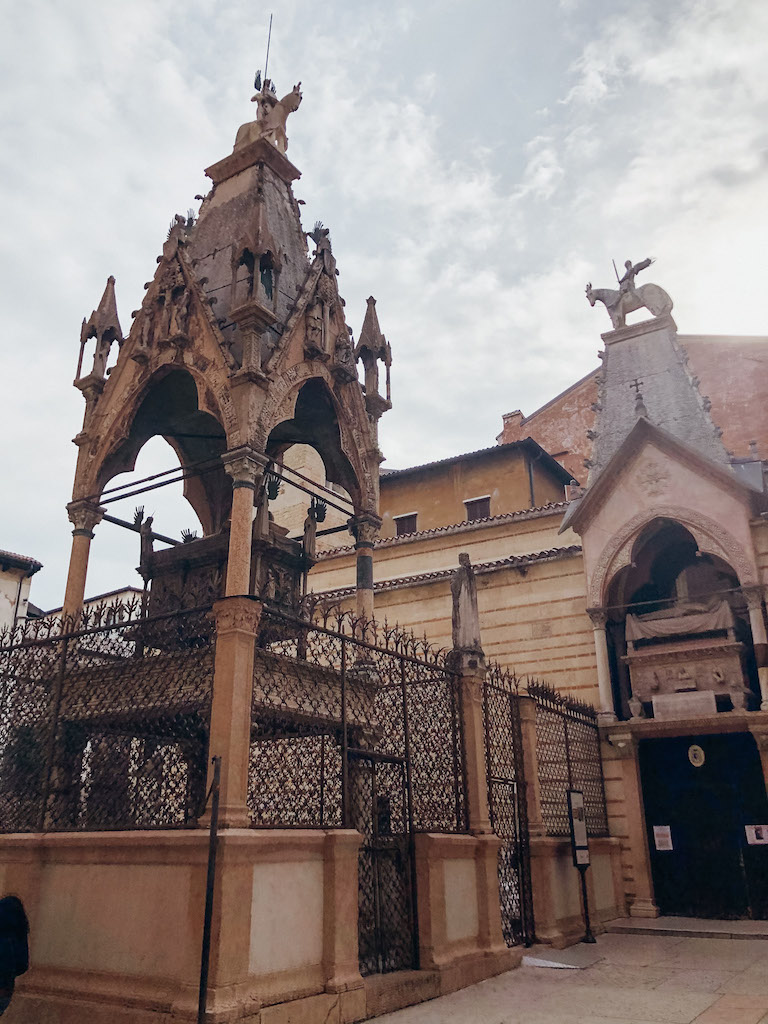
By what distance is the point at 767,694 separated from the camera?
47.0 ft

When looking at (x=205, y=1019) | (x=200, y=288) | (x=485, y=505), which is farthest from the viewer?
(x=485, y=505)

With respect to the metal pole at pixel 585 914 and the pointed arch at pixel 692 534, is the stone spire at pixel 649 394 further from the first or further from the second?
the metal pole at pixel 585 914

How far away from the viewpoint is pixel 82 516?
9586 millimetres

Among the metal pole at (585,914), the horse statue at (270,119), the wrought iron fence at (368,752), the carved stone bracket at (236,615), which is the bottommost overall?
the metal pole at (585,914)

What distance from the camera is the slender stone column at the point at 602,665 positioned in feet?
52.9

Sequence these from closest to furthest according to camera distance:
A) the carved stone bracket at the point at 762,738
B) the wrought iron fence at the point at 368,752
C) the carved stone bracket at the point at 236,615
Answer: the carved stone bracket at the point at 236,615
the wrought iron fence at the point at 368,752
the carved stone bracket at the point at 762,738

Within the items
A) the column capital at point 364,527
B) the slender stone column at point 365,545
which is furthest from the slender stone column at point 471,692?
the column capital at point 364,527

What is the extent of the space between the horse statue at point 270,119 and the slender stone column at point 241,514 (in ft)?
16.7

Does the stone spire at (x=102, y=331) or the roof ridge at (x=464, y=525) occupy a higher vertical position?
the roof ridge at (x=464, y=525)

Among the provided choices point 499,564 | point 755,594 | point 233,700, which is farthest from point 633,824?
point 233,700

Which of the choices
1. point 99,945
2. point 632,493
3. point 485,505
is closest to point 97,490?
point 99,945

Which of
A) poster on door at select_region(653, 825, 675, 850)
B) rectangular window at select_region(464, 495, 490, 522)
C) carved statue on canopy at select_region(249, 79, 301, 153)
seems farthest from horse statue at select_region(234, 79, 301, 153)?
rectangular window at select_region(464, 495, 490, 522)

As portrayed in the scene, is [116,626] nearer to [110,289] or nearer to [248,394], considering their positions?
[248,394]

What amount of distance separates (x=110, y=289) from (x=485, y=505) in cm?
1663
